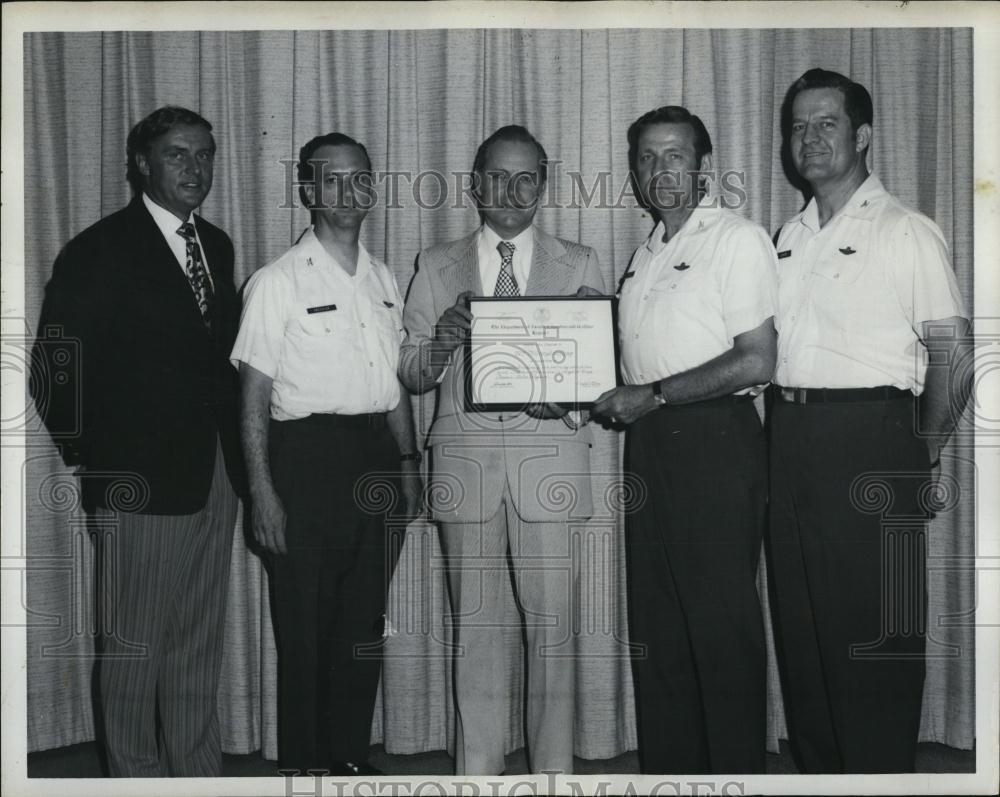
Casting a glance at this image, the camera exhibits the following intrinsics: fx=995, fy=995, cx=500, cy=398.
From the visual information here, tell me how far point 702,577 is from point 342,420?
113 cm

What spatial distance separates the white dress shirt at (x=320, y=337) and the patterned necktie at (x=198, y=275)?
10 cm

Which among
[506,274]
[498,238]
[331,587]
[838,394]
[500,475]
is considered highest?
[498,238]

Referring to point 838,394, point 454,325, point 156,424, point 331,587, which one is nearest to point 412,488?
point 331,587

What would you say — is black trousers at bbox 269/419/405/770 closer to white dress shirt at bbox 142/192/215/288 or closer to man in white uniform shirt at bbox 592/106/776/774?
white dress shirt at bbox 142/192/215/288

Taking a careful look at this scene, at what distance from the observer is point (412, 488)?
2939 mm

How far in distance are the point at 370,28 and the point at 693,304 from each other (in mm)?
1254

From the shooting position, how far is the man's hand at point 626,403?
9.35 ft

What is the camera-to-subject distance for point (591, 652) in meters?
2.98

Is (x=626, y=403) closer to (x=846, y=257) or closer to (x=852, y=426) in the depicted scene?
(x=852, y=426)

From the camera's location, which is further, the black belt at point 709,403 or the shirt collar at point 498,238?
the shirt collar at point 498,238

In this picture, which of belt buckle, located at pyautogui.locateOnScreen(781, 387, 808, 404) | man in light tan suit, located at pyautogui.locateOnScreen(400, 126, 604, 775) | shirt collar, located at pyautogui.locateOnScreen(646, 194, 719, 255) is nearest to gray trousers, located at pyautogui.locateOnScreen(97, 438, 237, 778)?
man in light tan suit, located at pyautogui.locateOnScreen(400, 126, 604, 775)

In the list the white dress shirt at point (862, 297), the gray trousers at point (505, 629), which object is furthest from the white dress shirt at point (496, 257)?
the white dress shirt at point (862, 297)

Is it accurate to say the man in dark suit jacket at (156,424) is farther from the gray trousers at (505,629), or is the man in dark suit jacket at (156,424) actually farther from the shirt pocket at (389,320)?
the gray trousers at (505,629)

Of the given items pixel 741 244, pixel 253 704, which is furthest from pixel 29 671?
pixel 741 244
